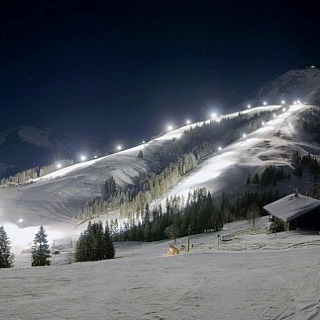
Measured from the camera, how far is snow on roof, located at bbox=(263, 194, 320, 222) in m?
62.7

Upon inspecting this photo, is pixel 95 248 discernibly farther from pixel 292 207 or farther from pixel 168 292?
pixel 168 292

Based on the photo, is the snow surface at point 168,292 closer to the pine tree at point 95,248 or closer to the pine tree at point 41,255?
the pine tree at point 95,248

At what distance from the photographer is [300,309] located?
12172 millimetres

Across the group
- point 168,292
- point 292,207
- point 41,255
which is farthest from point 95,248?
point 168,292

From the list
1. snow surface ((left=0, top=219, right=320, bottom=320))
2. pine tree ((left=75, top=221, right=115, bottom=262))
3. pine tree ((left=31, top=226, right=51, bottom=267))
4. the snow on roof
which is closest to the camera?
snow surface ((left=0, top=219, right=320, bottom=320))

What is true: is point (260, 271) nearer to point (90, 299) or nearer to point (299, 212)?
point (90, 299)

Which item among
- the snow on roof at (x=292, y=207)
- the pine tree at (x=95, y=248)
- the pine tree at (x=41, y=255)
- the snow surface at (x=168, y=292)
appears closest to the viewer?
the snow surface at (x=168, y=292)

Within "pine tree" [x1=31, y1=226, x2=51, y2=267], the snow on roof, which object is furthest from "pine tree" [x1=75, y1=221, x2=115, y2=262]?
the snow on roof

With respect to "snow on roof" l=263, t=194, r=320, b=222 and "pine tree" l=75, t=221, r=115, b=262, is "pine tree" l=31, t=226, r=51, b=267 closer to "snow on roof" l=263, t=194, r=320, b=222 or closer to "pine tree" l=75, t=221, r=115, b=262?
"pine tree" l=75, t=221, r=115, b=262

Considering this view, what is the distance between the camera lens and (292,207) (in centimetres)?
6638

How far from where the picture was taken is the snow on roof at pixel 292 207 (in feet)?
206

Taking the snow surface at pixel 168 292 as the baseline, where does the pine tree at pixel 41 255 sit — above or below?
below

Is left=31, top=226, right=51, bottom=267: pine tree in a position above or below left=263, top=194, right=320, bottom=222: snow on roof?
below

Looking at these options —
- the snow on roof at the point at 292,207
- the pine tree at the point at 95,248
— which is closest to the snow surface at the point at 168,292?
the pine tree at the point at 95,248
